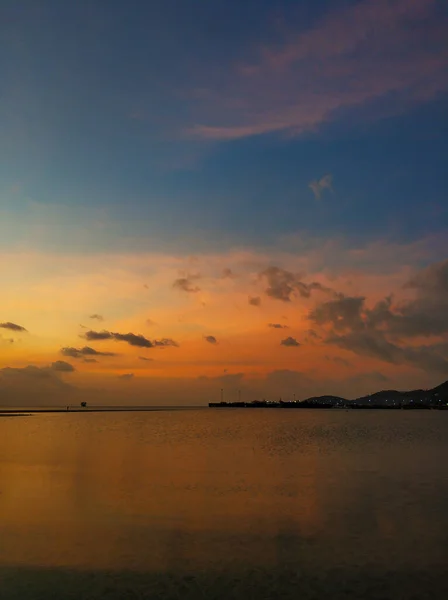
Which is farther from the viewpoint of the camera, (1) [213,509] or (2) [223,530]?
(1) [213,509]

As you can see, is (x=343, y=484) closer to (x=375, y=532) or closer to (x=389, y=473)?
(x=389, y=473)

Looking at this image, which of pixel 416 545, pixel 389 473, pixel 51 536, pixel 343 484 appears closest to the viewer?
pixel 416 545

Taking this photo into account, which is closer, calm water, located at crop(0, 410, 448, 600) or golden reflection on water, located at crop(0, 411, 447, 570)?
calm water, located at crop(0, 410, 448, 600)

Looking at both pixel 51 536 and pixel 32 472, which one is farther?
pixel 32 472

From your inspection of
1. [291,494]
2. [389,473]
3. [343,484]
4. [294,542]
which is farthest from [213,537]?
[389,473]

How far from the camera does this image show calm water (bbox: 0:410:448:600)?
2012cm

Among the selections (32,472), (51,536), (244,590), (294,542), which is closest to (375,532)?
(294,542)

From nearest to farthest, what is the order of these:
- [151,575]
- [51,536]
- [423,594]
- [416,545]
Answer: [423,594] → [151,575] → [416,545] → [51,536]

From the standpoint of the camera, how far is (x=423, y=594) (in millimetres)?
19094

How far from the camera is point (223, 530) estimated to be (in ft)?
93.2

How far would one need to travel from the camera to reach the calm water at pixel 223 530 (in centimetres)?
2012

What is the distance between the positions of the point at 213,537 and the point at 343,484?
760 inches

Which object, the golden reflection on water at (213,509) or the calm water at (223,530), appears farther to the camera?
the golden reflection on water at (213,509)

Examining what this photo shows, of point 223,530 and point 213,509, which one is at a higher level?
point 213,509
